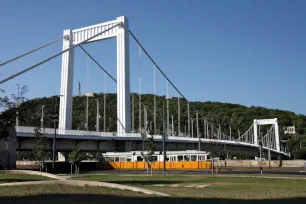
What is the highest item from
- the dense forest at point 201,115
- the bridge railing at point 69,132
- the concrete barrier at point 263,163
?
the dense forest at point 201,115

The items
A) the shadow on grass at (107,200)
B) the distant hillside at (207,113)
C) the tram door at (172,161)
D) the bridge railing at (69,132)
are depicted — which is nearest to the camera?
the shadow on grass at (107,200)

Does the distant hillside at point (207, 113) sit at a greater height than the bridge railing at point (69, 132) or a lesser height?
greater

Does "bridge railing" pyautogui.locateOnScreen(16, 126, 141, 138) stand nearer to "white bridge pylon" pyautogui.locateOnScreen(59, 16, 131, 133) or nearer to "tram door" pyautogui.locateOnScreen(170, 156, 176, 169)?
"white bridge pylon" pyautogui.locateOnScreen(59, 16, 131, 133)

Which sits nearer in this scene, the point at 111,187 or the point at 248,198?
the point at 248,198

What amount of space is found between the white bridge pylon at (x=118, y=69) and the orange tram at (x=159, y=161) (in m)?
4.53

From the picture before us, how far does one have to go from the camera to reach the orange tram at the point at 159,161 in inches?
2289

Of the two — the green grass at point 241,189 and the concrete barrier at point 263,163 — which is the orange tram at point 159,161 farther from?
the green grass at point 241,189

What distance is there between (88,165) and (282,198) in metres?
54.4

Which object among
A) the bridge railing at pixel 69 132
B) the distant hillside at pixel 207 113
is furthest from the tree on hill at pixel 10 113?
the distant hillside at pixel 207 113

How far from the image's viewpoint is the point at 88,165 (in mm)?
67188

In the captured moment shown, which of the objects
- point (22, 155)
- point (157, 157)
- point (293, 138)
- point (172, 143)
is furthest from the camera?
point (293, 138)

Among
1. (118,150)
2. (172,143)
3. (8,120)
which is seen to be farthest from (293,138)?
(8,120)

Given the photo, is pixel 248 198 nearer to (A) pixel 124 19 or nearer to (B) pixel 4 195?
(B) pixel 4 195

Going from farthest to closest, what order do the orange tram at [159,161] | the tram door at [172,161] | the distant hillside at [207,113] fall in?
the distant hillside at [207,113] < the tram door at [172,161] < the orange tram at [159,161]
